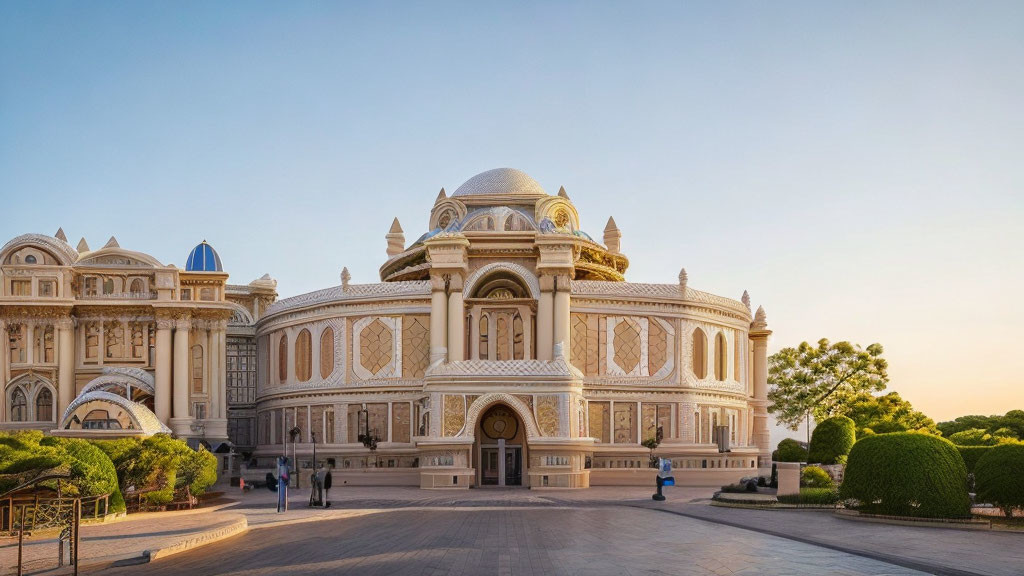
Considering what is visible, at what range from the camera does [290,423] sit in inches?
2473

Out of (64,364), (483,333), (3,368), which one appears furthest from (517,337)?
(3,368)

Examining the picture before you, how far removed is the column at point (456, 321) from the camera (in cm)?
5659

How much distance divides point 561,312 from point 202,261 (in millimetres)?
22387

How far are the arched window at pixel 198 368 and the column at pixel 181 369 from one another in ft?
4.64

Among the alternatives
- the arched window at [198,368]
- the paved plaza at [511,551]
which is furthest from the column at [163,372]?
the paved plaza at [511,551]

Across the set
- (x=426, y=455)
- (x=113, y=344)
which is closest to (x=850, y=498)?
(x=426, y=455)

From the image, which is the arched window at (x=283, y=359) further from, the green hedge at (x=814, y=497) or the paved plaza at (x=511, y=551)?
the green hedge at (x=814, y=497)

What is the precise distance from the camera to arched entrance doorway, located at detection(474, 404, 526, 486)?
170 feet

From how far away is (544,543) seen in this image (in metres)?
24.3

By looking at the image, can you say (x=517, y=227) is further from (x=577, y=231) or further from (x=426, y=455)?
(x=426, y=455)

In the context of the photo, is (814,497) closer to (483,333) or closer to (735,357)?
(483,333)

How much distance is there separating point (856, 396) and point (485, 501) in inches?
1796

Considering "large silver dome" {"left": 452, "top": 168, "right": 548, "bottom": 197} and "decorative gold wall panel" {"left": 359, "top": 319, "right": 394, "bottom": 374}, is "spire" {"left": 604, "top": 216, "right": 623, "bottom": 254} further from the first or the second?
"decorative gold wall panel" {"left": 359, "top": 319, "right": 394, "bottom": 374}

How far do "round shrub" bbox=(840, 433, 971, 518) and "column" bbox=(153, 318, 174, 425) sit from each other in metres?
40.3
